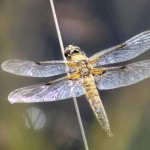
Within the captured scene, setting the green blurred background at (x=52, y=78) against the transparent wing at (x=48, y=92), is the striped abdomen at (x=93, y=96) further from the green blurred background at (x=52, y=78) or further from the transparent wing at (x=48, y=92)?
the green blurred background at (x=52, y=78)

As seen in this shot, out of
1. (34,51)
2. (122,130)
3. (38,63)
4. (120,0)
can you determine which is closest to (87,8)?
(120,0)

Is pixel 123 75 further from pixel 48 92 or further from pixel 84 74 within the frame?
pixel 48 92

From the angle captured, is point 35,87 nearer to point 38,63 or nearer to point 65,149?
point 38,63

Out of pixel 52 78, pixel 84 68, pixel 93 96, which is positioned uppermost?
pixel 52 78

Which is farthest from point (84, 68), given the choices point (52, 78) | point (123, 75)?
point (52, 78)

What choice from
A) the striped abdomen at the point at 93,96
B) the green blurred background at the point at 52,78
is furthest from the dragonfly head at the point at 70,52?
the green blurred background at the point at 52,78

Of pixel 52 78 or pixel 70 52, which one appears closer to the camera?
pixel 70 52

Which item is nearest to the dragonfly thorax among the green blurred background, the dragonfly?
the dragonfly
